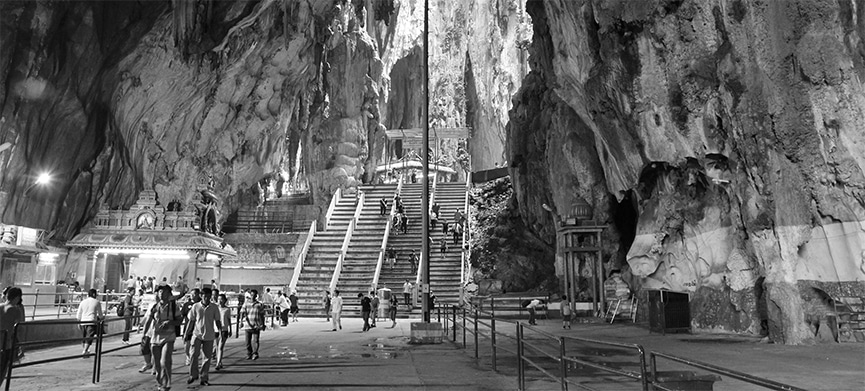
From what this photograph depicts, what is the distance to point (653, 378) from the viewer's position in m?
4.19

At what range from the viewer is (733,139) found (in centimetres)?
1457

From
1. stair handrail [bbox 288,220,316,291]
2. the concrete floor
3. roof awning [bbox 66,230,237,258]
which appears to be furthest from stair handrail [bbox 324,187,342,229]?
the concrete floor

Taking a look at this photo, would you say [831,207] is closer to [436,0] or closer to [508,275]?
[508,275]

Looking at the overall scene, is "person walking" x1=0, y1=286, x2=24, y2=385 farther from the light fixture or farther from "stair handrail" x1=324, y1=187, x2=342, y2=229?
"stair handrail" x1=324, y1=187, x2=342, y2=229

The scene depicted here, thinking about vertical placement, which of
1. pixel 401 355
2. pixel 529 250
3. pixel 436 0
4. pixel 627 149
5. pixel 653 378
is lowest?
pixel 401 355

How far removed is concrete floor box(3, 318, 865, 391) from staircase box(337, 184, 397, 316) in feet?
34.7

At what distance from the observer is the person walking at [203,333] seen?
27.3 ft

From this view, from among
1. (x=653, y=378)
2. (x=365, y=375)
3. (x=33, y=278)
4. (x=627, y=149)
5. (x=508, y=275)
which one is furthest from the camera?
(x=508, y=275)

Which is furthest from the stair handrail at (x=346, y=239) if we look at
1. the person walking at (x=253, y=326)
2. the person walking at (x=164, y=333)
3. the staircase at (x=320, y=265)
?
the person walking at (x=164, y=333)

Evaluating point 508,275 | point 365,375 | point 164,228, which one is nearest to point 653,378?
point 365,375

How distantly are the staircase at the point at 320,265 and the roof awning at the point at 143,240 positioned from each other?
574 cm

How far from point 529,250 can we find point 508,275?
2367 millimetres

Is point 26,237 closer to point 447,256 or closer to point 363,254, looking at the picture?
point 363,254

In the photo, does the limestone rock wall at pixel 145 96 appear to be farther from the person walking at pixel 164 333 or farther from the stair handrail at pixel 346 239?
the person walking at pixel 164 333
